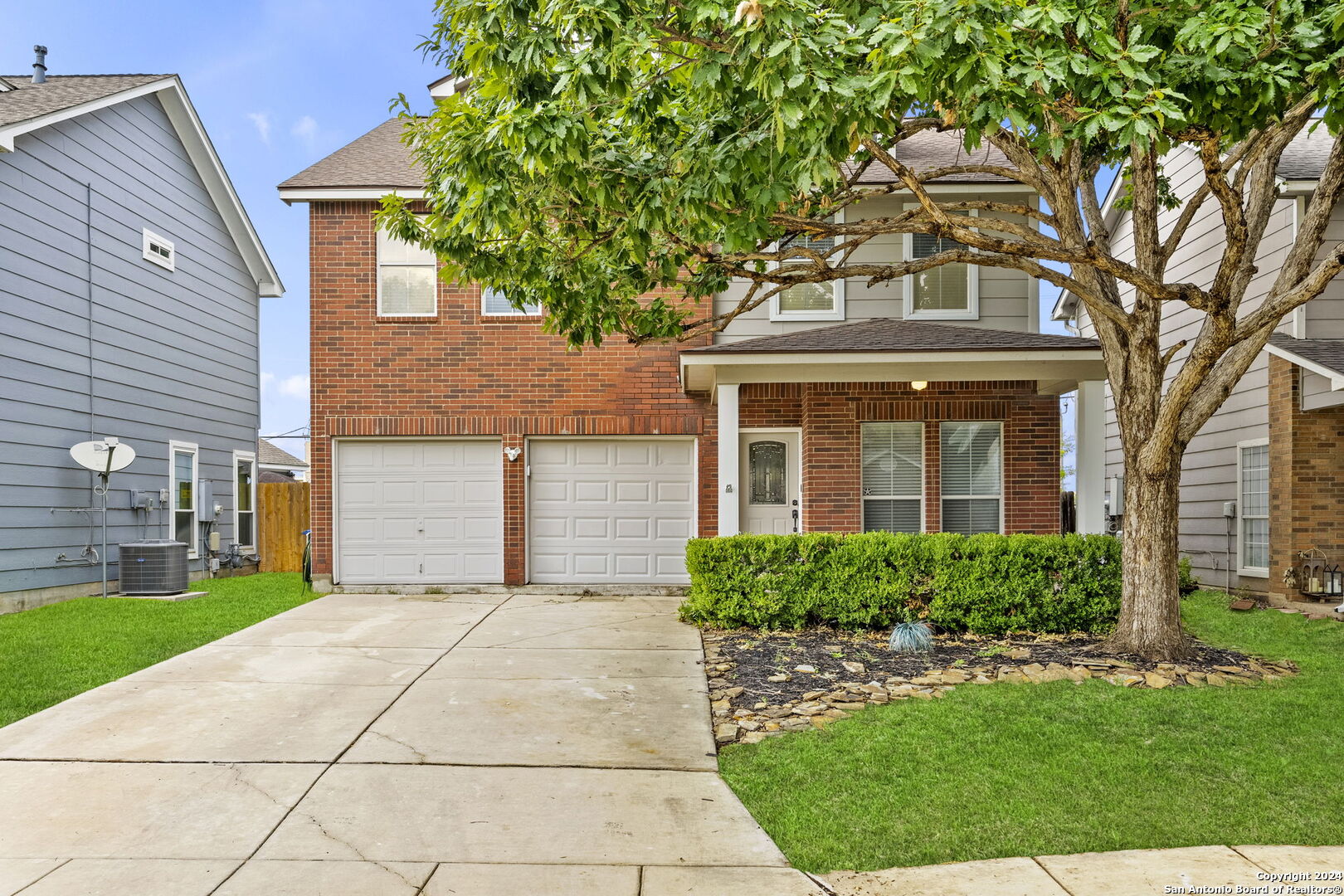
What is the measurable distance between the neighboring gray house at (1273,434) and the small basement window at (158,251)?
13400 millimetres

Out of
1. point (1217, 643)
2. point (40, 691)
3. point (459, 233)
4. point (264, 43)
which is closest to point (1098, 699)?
point (1217, 643)

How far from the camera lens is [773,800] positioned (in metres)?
4.39

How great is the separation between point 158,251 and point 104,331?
2.09 meters

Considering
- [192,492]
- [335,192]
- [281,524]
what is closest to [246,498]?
[281,524]

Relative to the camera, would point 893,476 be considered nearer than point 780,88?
No

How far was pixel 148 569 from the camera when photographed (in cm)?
1174

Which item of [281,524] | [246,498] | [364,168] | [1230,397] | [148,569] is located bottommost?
[148,569]

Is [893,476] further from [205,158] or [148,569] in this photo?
[205,158]

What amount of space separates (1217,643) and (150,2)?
25.4 metres

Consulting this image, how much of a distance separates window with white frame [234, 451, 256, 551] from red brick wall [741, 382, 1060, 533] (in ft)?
35.2

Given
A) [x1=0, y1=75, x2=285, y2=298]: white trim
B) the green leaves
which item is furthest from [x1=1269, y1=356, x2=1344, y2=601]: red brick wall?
[x1=0, y1=75, x2=285, y2=298]: white trim

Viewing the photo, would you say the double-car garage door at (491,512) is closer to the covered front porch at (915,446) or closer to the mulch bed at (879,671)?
the covered front porch at (915,446)

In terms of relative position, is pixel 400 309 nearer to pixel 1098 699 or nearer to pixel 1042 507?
pixel 1042 507

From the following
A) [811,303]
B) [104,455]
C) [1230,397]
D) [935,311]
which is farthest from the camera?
[811,303]
